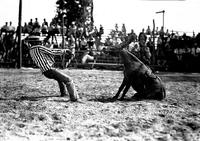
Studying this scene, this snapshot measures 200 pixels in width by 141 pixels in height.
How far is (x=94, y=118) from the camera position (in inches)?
260

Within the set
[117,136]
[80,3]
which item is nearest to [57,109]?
[117,136]

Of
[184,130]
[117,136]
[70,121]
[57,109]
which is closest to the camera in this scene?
[117,136]

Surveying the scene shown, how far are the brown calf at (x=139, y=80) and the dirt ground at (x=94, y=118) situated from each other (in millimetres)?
257

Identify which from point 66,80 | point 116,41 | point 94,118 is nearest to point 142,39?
point 116,41

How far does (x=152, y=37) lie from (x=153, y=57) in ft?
3.85

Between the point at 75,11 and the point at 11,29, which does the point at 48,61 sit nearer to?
the point at 11,29

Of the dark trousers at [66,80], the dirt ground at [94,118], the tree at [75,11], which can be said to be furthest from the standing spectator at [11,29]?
the tree at [75,11]

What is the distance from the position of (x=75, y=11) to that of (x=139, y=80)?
98.8ft

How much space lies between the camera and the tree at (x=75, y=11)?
37375mm

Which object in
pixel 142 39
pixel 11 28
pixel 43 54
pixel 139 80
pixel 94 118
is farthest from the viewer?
pixel 11 28

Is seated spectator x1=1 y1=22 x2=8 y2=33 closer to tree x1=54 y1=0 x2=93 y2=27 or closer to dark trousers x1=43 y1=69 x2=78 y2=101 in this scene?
dark trousers x1=43 y1=69 x2=78 y2=101

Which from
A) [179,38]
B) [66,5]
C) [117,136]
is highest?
[66,5]

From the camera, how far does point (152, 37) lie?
20.1 m

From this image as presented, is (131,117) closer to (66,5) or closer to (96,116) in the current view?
(96,116)
